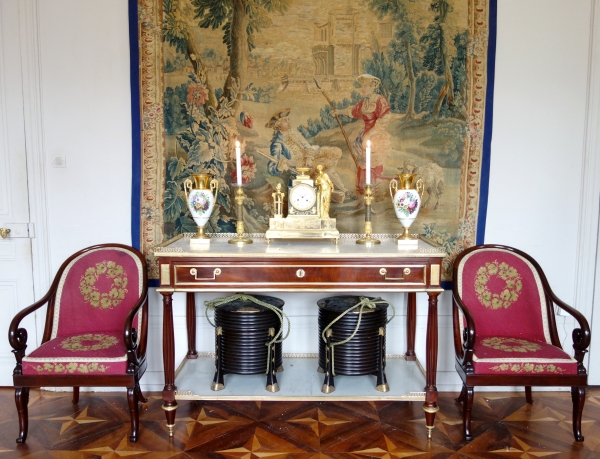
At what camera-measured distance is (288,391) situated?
9.25 feet

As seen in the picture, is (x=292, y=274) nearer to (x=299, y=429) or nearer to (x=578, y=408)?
(x=299, y=429)

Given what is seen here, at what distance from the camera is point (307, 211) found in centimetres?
292

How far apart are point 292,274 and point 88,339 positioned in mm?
1287

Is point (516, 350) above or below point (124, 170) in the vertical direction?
below

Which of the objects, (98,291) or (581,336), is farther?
(98,291)

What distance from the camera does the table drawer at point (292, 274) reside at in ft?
8.63

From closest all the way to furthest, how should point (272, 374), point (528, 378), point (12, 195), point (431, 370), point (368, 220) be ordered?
point (528, 378) < point (431, 370) < point (272, 374) < point (368, 220) < point (12, 195)

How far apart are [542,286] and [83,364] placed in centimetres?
275

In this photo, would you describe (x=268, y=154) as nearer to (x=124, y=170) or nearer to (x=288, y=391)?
(x=124, y=170)

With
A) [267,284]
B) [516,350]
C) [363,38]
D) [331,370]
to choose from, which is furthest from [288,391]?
→ [363,38]

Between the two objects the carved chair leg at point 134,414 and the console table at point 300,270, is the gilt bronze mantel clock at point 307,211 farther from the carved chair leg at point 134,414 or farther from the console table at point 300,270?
the carved chair leg at point 134,414

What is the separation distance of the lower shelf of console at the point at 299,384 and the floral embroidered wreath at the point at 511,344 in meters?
0.47

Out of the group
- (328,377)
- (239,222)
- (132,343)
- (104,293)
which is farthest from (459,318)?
(104,293)

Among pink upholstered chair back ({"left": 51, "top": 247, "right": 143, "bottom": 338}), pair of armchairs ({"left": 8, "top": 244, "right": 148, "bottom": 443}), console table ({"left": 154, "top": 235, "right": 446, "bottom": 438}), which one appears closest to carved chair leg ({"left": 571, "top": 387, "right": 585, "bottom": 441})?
console table ({"left": 154, "top": 235, "right": 446, "bottom": 438})
